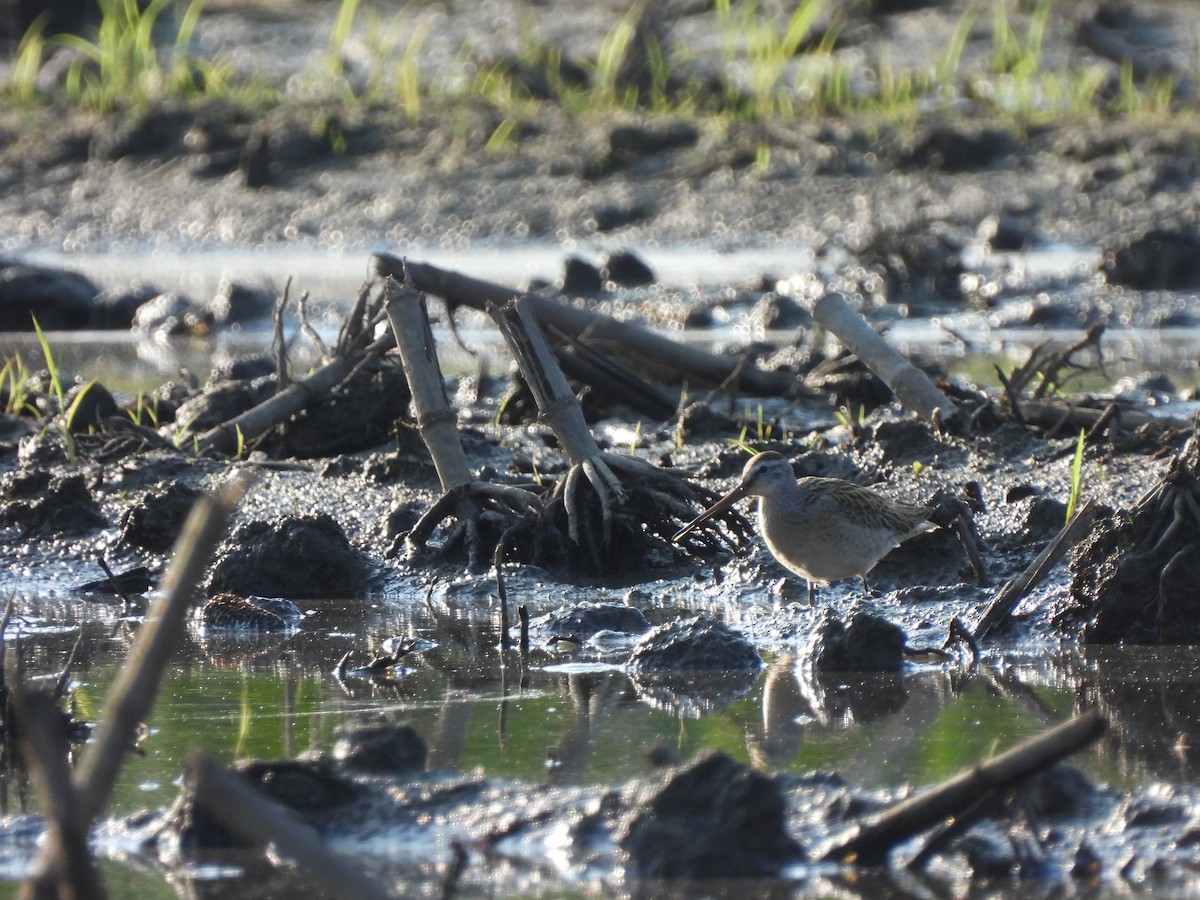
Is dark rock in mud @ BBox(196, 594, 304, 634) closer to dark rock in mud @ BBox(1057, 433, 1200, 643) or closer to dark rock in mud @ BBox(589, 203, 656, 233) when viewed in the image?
dark rock in mud @ BBox(1057, 433, 1200, 643)

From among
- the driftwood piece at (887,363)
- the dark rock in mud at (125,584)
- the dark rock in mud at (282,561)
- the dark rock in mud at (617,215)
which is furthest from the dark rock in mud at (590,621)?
the dark rock in mud at (617,215)

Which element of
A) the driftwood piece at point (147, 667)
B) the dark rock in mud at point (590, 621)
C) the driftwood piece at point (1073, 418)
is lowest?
the driftwood piece at point (1073, 418)

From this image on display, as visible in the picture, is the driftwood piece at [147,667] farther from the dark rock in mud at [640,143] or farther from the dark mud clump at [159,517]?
the dark rock in mud at [640,143]

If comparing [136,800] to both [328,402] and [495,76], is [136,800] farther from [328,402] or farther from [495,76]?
[495,76]

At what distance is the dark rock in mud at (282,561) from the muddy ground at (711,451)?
11 millimetres

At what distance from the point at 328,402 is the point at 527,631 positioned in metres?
2.52

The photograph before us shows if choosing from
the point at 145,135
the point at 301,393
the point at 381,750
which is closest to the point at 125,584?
the point at 301,393

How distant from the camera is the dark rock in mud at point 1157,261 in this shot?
11.6m

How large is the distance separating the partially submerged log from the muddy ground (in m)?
0.09

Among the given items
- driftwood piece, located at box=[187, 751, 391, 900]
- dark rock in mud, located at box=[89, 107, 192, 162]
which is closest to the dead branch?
driftwood piece, located at box=[187, 751, 391, 900]

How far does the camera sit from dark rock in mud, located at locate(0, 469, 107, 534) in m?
7.00

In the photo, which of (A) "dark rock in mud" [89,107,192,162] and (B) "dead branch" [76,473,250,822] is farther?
(A) "dark rock in mud" [89,107,192,162]

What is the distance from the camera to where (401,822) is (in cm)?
388

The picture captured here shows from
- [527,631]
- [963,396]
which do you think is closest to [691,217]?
[963,396]
